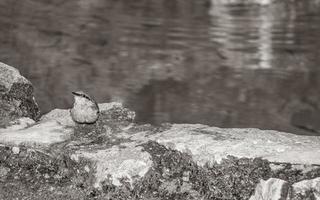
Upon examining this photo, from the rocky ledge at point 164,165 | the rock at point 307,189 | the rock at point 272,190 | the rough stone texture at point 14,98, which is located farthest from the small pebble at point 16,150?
the rock at point 307,189

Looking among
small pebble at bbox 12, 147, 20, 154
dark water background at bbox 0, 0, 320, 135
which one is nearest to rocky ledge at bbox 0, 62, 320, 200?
small pebble at bbox 12, 147, 20, 154

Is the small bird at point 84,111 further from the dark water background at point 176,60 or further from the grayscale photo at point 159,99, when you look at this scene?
the dark water background at point 176,60

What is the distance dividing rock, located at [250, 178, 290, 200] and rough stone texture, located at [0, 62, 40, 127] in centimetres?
108

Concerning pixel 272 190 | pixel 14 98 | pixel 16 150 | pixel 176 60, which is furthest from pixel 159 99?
pixel 272 190

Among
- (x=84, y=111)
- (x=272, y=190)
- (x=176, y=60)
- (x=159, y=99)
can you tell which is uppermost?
(x=84, y=111)

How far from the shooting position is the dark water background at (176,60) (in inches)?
207

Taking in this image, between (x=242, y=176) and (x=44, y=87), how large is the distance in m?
3.58

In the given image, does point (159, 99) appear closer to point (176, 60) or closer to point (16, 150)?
point (176, 60)

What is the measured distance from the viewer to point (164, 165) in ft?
7.45

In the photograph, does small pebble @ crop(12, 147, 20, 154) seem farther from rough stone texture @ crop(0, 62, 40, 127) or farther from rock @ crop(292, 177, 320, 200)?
rock @ crop(292, 177, 320, 200)

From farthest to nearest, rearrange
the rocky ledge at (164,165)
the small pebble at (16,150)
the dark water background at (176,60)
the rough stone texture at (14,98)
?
the dark water background at (176,60) → the rough stone texture at (14,98) → the small pebble at (16,150) → the rocky ledge at (164,165)

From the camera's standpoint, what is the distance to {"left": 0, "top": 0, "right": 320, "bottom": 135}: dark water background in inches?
207

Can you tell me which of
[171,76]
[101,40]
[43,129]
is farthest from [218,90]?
[43,129]

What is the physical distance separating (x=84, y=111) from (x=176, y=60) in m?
4.01
